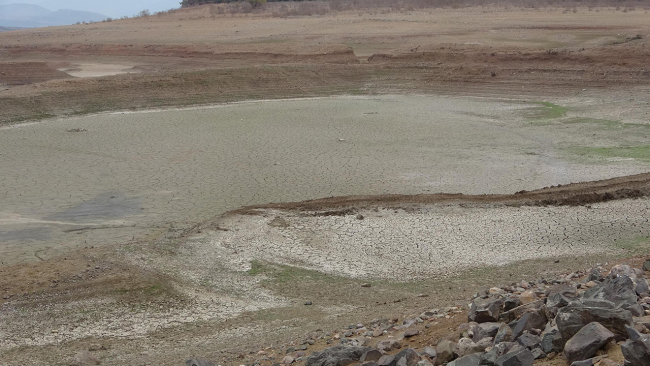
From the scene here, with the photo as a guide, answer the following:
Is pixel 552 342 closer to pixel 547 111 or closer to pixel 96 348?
pixel 96 348

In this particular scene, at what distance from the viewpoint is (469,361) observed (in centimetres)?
511

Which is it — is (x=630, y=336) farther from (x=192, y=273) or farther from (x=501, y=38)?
(x=501, y=38)

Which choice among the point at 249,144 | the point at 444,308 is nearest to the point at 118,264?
the point at 444,308

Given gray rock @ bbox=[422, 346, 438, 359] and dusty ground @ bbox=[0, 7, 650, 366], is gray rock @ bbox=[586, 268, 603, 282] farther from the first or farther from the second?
gray rock @ bbox=[422, 346, 438, 359]

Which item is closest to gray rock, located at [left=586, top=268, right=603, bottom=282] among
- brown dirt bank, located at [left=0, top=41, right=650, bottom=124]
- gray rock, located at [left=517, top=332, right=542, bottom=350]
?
gray rock, located at [left=517, top=332, right=542, bottom=350]

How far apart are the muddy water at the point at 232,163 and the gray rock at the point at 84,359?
393cm

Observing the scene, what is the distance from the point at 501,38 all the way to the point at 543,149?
19.6 m

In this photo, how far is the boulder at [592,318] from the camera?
508cm

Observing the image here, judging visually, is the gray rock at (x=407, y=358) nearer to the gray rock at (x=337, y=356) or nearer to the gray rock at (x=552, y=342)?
the gray rock at (x=337, y=356)

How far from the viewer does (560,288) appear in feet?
21.4

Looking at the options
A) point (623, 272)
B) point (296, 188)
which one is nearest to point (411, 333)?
point (623, 272)

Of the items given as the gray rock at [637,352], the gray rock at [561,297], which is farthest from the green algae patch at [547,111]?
the gray rock at [637,352]

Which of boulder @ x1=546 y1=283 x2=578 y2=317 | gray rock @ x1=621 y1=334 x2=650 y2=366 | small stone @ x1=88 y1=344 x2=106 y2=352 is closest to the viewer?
gray rock @ x1=621 y1=334 x2=650 y2=366

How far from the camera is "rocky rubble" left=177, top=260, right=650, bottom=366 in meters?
4.90
